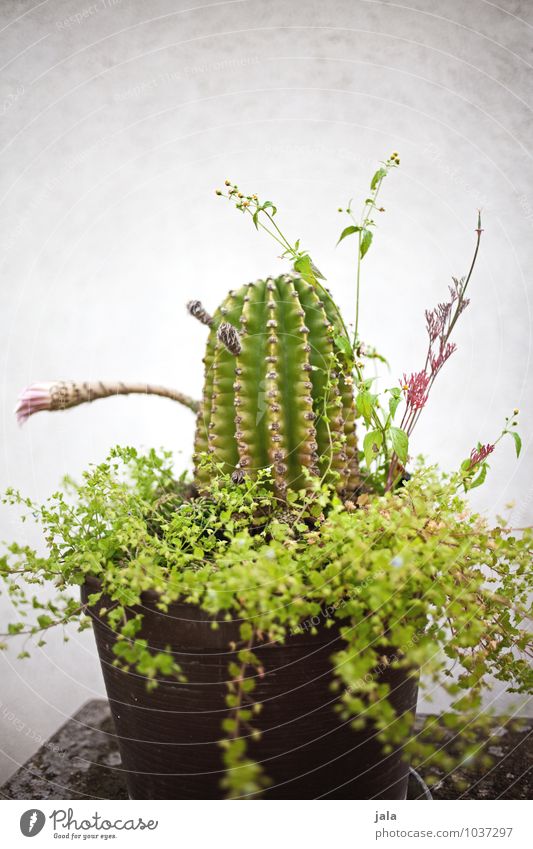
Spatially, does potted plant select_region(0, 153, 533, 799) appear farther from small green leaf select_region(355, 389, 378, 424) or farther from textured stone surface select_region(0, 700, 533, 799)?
textured stone surface select_region(0, 700, 533, 799)

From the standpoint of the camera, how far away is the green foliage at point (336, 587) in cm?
68

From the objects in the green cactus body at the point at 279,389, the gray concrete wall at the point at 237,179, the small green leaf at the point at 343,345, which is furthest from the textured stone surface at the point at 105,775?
the small green leaf at the point at 343,345

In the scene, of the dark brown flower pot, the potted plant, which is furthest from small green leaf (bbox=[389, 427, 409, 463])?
the dark brown flower pot

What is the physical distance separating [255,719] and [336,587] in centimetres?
16

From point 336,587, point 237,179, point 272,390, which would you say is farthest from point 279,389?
point 237,179

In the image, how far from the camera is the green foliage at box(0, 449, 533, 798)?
68cm

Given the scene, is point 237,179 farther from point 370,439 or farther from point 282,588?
point 282,588

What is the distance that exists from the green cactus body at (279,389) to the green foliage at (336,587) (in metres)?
0.05

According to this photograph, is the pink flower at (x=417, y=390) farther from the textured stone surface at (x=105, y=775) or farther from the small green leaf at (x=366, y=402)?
the textured stone surface at (x=105, y=775)

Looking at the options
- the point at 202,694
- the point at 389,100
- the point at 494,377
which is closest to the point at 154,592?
the point at 202,694

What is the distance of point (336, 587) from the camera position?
0.71 metres

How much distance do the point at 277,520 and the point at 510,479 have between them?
52 cm

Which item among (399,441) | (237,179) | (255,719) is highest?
(237,179)

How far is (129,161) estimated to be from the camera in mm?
1192
